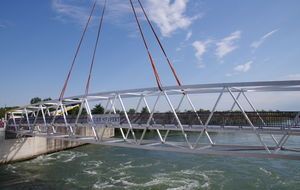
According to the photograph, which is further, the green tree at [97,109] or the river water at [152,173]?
the green tree at [97,109]

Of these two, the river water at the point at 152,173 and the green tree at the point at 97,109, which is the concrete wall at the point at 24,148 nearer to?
the river water at the point at 152,173

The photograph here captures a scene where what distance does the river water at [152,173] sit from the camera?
2670 cm

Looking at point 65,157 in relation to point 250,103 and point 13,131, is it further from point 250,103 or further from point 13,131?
point 250,103

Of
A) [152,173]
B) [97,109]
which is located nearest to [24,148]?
[152,173]

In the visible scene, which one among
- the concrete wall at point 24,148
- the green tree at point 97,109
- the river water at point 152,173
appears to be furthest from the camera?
the green tree at point 97,109

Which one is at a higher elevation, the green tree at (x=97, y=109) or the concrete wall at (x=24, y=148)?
the green tree at (x=97, y=109)

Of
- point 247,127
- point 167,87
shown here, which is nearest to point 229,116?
point 247,127

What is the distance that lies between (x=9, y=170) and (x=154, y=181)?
62.2 feet

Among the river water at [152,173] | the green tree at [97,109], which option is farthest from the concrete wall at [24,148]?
the green tree at [97,109]

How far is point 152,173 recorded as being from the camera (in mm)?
31406

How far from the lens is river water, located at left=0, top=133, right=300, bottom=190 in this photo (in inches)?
1051

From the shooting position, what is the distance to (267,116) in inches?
736

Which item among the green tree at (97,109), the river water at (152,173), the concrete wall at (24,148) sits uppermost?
the green tree at (97,109)

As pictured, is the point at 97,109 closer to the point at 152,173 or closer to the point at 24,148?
the point at 24,148
